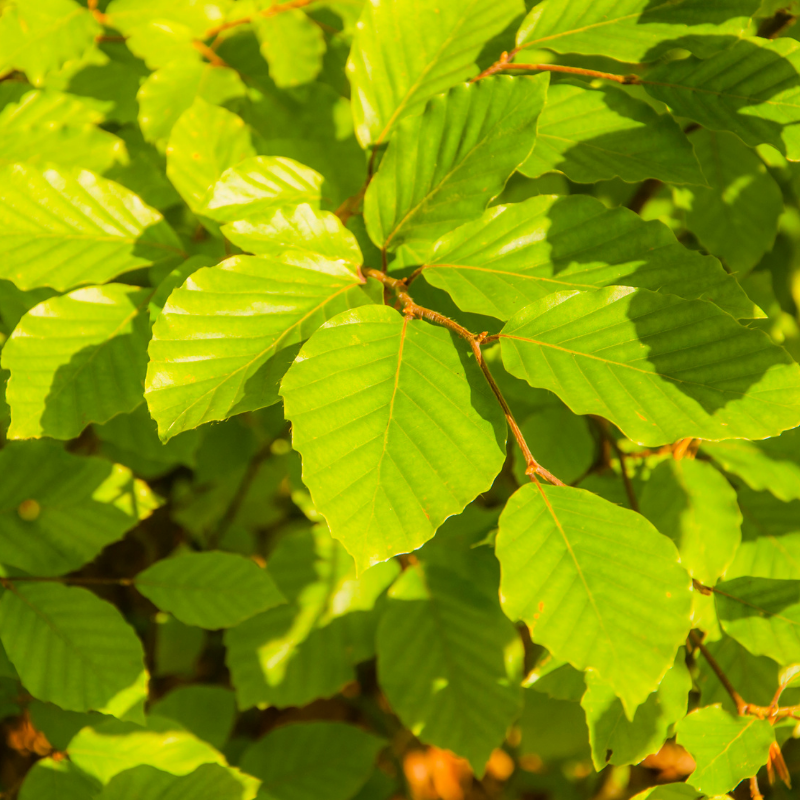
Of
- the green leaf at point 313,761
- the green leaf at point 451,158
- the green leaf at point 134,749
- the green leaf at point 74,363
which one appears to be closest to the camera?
the green leaf at point 451,158

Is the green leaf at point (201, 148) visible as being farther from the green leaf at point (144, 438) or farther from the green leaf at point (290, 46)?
the green leaf at point (144, 438)

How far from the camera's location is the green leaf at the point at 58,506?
1.05m

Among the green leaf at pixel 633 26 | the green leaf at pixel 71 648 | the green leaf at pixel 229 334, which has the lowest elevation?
the green leaf at pixel 71 648

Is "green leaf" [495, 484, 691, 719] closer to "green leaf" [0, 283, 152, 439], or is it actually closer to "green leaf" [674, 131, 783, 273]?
"green leaf" [0, 283, 152, 439]

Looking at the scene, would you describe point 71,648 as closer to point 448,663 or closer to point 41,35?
point 448,663

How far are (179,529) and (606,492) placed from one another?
1481mm

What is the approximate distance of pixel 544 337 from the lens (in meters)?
0.69

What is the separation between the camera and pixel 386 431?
636 millimetres

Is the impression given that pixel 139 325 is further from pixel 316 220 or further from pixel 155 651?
pixel 155 651

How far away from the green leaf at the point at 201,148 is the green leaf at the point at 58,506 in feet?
1.55

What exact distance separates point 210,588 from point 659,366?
31.4 inches

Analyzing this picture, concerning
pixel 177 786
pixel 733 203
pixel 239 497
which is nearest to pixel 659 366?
pixel 733 203

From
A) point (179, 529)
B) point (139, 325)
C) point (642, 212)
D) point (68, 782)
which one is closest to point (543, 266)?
point (139, 325)

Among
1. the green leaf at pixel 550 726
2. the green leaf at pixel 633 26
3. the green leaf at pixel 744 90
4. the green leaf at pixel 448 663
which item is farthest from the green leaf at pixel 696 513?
the green leaf at pixel 550 726
